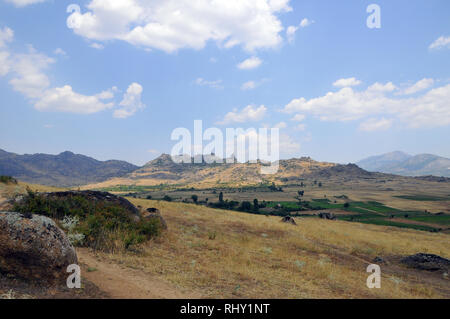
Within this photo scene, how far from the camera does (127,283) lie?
7.82m

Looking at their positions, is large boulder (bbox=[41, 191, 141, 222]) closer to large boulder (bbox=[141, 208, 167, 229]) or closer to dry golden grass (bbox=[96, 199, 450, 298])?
large boulder (bbox=[141, 208, 167, 229])

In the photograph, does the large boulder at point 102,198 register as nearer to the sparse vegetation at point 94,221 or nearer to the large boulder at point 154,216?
the sparse vegetation at point 94,221

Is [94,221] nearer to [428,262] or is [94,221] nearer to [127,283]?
[127,283]

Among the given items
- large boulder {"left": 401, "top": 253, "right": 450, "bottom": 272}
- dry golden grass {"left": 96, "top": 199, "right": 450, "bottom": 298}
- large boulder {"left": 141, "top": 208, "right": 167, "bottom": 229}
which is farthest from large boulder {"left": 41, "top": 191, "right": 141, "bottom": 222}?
large boulder {"left": 401, "top": 253, "right": 450, "bottom": 272}

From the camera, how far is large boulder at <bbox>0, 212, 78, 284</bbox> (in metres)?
6.85

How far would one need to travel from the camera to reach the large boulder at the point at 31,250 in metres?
6.85

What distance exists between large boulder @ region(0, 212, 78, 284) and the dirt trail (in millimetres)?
1012

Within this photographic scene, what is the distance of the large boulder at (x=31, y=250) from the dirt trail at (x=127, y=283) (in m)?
1.01

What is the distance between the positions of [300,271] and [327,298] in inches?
124

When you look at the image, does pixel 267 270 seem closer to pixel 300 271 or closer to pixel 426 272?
pixel 300 271
